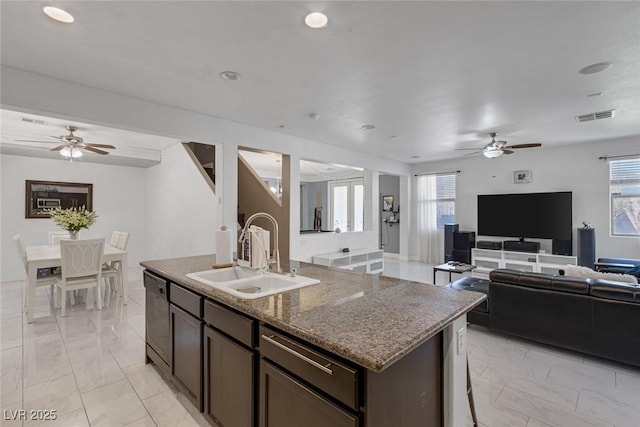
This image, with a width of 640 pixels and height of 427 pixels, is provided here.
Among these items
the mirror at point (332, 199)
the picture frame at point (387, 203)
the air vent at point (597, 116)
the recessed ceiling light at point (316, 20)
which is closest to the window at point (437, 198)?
the picture frame at point (387, 203)

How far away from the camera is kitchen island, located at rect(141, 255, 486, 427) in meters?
1.08

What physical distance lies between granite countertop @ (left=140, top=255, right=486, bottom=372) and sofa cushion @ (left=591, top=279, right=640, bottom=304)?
178 cm

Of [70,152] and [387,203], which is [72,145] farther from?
[387,203]

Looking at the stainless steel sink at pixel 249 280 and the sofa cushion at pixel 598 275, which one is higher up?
the stainless steel sink at pixel 249 280

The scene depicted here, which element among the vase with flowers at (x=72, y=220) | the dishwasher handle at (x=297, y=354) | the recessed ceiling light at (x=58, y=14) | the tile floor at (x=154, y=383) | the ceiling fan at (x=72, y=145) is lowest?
the tile floor at (x=154, y=383)

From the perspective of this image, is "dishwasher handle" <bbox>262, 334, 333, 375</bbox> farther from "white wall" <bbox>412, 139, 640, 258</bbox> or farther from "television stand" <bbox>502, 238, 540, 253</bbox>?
"white wall" <bbox>412, 139, 640, 258</bbox>

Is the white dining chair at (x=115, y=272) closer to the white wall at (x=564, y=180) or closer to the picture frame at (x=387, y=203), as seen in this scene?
the picture frame at (x=387, y=203)

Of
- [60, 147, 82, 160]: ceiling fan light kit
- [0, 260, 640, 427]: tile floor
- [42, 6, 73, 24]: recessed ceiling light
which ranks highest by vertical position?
[42, 6, 73, 24]: recessed ceiling light

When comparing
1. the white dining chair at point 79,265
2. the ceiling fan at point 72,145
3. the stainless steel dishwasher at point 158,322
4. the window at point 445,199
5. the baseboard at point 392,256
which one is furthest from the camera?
the baseboard at point 392,256

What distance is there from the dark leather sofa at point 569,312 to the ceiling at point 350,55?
1.96 meters

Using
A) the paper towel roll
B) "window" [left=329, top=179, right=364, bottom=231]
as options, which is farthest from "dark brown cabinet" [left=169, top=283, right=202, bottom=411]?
"window" [left=329, top=179, right=364, bottom=231]

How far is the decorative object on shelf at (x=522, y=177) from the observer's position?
6505 mm

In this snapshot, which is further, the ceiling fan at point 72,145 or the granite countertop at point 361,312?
the ceiling fan at point 72,145

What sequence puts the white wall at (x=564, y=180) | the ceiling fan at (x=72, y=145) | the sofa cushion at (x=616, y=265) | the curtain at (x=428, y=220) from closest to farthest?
1. the sofa cushion at (x=616, y=265)
2. the ceiling fan at (x=72, y=145)
3. the white wall at (x=564, y=180)
4. the curtain at (x=428, y=220)
